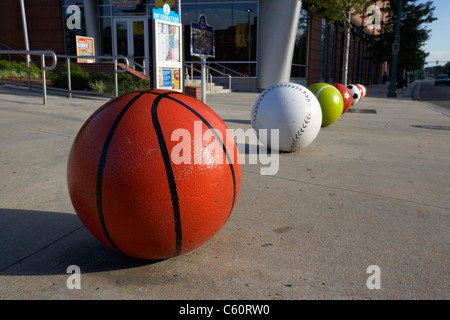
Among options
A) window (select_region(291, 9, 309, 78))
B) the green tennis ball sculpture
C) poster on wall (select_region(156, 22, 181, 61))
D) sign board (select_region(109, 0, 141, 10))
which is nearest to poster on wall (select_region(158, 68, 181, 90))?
poster on wall (select_region(156, 22, 181, 61))

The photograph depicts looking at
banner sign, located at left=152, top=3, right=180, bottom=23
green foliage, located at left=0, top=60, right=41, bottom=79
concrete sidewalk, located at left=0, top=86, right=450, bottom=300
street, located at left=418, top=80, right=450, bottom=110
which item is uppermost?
banner sign, located at left=152, top=3, right=180, bottom=23

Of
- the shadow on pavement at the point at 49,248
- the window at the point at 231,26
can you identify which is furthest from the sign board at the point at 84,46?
the shadow on pavement at the point at 49,248

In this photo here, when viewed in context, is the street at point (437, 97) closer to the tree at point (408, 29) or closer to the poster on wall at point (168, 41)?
the tree at point (408, 29)

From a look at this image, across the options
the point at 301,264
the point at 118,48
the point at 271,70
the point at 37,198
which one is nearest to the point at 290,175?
the point at 301,264

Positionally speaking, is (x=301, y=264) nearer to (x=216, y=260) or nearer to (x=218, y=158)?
(x=216, y=260)

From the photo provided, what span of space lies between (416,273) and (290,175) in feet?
9.23

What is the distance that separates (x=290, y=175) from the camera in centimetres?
561

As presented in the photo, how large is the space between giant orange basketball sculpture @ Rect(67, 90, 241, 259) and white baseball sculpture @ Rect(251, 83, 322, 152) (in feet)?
13.2

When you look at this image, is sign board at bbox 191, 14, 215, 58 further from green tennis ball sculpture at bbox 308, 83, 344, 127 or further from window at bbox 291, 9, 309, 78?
window at bbox 291, 9, 309, 78

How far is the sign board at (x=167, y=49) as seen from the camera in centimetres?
1200

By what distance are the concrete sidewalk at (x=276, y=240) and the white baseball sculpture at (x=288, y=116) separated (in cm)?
58

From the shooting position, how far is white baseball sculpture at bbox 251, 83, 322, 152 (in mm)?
6828

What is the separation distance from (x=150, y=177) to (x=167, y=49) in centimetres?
1067

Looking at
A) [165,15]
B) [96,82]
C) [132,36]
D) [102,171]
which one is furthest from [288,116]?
[132,36]
